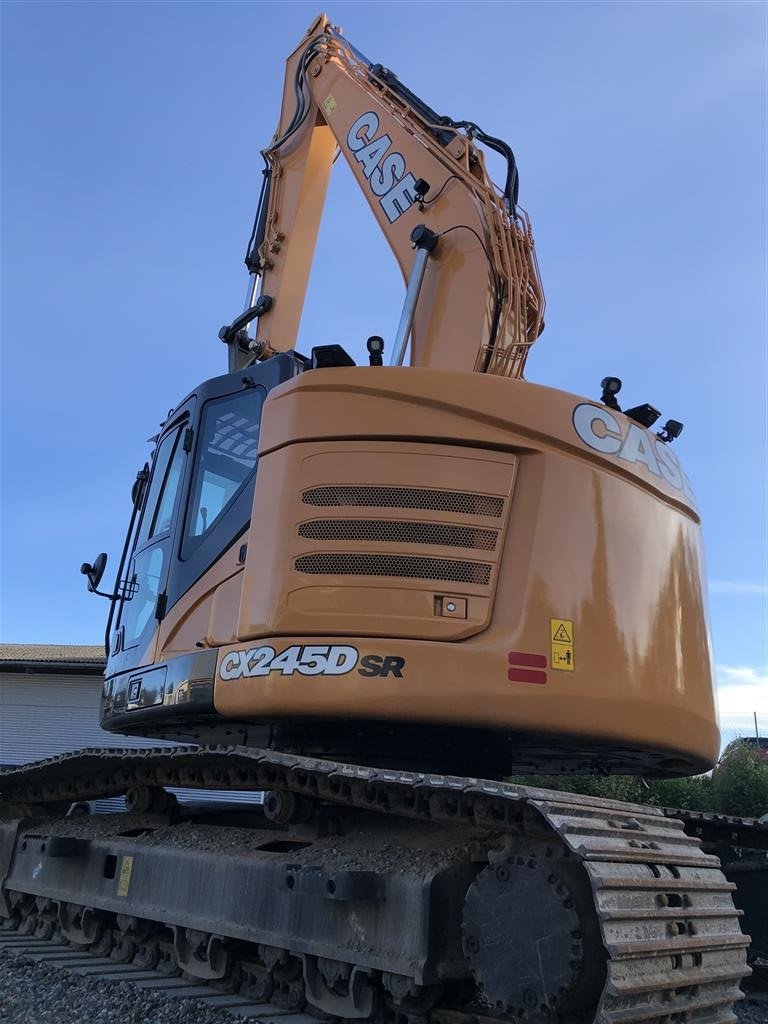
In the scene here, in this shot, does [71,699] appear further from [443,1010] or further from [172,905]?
[443,1010]

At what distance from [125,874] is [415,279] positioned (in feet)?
13.7

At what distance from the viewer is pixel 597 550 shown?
15.5 ft

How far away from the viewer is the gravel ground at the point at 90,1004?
15.5ft

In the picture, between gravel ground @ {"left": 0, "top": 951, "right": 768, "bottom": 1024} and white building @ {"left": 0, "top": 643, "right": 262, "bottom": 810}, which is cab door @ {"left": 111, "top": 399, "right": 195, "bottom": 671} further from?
white building @ {"left": 0, "top": 643, "right": 262, "bottom": 810}

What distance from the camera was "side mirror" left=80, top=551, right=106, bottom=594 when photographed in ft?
22.3

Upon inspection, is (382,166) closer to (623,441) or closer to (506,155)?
(506,155)

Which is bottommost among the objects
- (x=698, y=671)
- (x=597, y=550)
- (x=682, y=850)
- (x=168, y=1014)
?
(x=168, y=1014)

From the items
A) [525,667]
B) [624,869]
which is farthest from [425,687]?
[624,869]

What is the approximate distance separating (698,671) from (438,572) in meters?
1.61

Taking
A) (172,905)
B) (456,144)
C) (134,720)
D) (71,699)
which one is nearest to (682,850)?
(172,905)

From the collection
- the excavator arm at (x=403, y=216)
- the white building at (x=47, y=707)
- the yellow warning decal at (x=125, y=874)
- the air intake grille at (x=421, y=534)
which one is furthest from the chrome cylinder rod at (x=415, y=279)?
the white building at (x=47, y=707)

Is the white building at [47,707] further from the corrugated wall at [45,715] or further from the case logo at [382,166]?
the case logo at [382,166]

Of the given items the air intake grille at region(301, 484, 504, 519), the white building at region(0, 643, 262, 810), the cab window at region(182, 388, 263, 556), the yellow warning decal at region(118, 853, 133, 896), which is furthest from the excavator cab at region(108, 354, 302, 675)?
the white building at region(0, 643, 262, 810)

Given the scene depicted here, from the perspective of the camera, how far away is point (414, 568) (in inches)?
180
